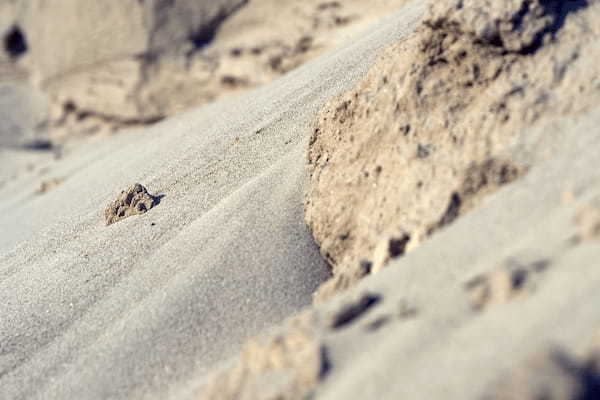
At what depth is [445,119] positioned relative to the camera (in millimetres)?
1760

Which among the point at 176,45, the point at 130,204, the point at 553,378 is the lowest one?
the point at 553,378

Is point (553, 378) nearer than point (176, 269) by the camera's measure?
Yes

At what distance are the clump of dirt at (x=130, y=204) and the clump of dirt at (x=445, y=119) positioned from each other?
0.82 metres

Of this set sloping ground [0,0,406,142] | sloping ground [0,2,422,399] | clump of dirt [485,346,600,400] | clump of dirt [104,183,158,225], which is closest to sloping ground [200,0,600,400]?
clump of dirt [485,346,600,400]

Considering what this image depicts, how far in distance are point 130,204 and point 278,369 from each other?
4.99 ft

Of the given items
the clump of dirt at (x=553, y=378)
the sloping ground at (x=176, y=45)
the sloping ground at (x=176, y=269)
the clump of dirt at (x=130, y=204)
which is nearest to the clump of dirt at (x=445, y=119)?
the sloping ground at (x=176, y=269)

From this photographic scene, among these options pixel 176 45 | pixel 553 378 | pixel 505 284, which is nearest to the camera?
pixel 553 378

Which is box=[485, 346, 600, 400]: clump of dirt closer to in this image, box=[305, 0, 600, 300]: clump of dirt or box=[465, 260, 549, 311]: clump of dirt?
box=[465, 260, 549, 311]: clump of dirt

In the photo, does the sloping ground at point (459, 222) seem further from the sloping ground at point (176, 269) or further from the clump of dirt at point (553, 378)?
the sloping ground at point (176, 269)

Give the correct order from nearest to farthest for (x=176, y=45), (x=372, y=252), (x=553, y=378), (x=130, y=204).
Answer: (x=553, y=378) < (x=372, y=252) < (x=130, y=204) < (x=176, y=45)

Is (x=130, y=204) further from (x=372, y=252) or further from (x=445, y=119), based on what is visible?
(x=445, y=119)

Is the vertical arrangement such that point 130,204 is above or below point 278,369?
above

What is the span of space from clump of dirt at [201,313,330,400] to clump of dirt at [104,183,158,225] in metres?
1.28

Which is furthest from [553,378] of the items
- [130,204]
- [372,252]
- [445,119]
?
[130,204]
